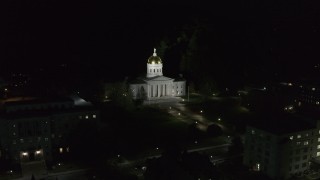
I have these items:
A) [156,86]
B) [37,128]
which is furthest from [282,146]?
[156,86]

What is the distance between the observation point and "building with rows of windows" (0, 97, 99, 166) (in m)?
41.6

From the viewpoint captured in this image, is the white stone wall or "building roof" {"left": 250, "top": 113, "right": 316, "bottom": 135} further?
the white stone wall

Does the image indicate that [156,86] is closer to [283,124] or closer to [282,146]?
[283,124]

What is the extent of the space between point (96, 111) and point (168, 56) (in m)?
47.4

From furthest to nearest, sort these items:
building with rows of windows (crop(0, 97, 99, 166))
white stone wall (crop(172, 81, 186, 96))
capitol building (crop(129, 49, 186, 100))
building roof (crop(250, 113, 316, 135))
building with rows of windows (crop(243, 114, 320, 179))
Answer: white stone wall (crop(172, 81, 186, 96)) < capitol building (crop(129, 49, 186, 100)) < building with rows of windows (crop(0, 97, 99, 166)) < building roof (crop(250, 113, 316, 135)) < building with rows of windows (crop(243, 114, 320, 179))

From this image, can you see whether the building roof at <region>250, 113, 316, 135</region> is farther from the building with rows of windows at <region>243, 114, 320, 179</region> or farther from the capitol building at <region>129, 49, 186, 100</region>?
the capitol building at <region>129, 49, 186, 100</region>

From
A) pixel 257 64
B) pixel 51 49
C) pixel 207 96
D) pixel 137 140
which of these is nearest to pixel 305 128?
pixel 137 140

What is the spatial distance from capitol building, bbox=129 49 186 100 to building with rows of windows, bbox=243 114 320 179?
32107 millimetres

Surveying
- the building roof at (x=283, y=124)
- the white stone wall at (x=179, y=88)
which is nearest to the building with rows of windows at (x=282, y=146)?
the building roof at (x=283, y=124)

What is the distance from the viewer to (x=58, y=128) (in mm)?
45281

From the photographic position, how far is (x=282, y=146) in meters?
37.8

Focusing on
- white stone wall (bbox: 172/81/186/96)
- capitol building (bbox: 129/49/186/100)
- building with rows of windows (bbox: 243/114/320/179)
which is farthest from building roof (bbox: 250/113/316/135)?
white stone wall (bbox: 172/81/186/96)

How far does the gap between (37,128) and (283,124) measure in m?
27.1

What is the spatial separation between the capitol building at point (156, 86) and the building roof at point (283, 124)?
31.6 m
